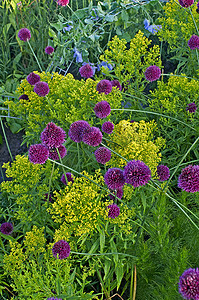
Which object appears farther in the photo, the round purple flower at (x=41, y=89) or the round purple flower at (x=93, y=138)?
the round purple flower at (x=41, y=89)

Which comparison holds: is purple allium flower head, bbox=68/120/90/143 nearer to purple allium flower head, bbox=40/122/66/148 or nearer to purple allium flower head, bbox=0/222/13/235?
purple allium flower head, bbox=40/122/66/148

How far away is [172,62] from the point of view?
12.3 feet

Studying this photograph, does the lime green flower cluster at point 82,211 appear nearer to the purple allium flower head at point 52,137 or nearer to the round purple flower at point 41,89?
the purple allium flower head at point 52,137

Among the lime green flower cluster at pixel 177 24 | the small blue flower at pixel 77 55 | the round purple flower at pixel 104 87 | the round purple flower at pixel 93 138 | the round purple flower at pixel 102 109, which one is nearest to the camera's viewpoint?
the round purple flower at pixel 93 138

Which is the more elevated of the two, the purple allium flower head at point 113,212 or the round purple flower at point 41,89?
the round purple flower at point 41,89

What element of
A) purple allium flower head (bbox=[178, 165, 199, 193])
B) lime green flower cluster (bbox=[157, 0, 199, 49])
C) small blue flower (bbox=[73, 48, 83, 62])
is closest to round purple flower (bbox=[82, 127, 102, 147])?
purple allium flower head (bbox=[178, 165, 199, 193])

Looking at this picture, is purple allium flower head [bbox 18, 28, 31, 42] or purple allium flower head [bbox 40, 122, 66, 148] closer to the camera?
purple allium flower head [bbox 40, 122, 66, 148]

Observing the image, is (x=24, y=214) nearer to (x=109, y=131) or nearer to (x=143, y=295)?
(x=109, y=131)

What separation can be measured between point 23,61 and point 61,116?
2075 mm

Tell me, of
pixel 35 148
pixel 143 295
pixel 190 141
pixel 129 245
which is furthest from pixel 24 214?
pixel 190 141

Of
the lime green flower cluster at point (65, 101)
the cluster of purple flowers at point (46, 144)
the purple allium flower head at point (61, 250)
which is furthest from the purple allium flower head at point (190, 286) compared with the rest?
the lime green flower cluster at point (65, 101)

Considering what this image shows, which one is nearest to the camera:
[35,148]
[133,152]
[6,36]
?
[35,148]

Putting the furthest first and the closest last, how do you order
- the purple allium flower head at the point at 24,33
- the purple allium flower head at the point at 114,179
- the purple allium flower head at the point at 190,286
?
the purple allium flower head at the point at 24,33
the purple allium flower head at the point at 114,179
the purple allium flower head at the point at 190,286

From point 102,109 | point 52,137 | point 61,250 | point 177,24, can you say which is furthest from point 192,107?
point 61,250
